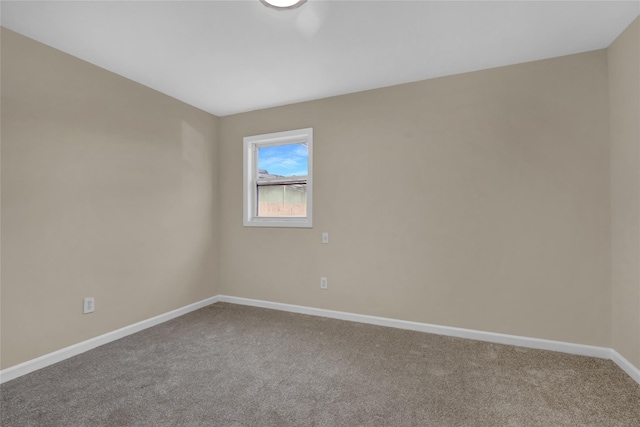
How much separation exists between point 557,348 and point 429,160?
1978 mm

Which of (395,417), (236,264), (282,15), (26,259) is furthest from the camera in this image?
(236,264)

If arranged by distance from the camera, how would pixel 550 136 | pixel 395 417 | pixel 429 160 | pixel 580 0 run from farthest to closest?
pixel 429 160
pixel 550 136
pixel 580 0
pixel 395 417

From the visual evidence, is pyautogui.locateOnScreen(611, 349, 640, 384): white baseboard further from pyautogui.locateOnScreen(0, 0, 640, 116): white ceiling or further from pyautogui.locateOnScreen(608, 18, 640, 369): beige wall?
pyautogui.locateOnScreen(0, 0, 640, 116): white ceiling

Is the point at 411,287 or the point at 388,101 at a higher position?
the point at 388,101

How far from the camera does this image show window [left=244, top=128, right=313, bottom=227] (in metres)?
3.62

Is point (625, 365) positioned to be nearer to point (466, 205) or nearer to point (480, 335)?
point (480, 335)

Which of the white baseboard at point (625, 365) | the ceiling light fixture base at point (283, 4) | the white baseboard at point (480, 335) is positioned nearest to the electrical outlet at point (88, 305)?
the white baseboard at point (480, 335)

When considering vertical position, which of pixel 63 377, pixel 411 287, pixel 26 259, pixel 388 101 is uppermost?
pixel 388 101

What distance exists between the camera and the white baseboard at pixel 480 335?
235 cm

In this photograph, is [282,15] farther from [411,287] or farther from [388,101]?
[411,287]

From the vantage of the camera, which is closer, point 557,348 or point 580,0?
point 580,0

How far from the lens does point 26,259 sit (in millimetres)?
2213

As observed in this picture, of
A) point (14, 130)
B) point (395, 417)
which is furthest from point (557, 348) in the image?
point (14, 130)

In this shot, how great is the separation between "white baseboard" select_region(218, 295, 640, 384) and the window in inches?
40.8
